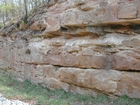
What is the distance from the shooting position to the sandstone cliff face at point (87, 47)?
5211mm

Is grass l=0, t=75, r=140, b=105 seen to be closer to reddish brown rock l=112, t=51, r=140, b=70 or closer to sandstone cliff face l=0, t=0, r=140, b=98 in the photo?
sandstone cliff face l=0, t=0, r=140, b=98

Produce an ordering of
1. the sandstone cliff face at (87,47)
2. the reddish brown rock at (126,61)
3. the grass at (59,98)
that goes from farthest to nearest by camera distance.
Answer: the grass at (59,98), the sandstone cliff face at (87,47), the reddish brown rock at (126,61)

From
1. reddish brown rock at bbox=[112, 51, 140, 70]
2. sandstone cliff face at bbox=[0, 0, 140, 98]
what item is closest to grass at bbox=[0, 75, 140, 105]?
sandstone cliff face at bbox=[0, 0, 140, 98]

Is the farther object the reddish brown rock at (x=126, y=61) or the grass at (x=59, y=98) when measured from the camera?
the grass at (x=59, y=98)

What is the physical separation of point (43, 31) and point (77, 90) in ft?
10.7

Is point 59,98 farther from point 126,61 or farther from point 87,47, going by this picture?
point 126,61

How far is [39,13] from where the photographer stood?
913 centimetres

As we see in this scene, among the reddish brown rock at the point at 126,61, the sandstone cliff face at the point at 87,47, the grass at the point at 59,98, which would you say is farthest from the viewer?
the grass at the point at 59,98

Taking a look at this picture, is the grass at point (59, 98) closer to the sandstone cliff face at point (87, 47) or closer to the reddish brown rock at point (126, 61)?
the sandstone cliff face at point (87, 47)

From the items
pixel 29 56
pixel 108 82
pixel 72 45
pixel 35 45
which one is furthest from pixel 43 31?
pixel 108 82

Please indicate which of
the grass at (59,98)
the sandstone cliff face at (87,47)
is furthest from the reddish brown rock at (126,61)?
the grass at (59,98)

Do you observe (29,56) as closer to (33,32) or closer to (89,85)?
(33,32)

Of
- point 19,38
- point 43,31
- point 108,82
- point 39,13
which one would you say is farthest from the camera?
point 19,38

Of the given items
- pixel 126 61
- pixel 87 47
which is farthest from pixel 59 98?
pixel 126 61
